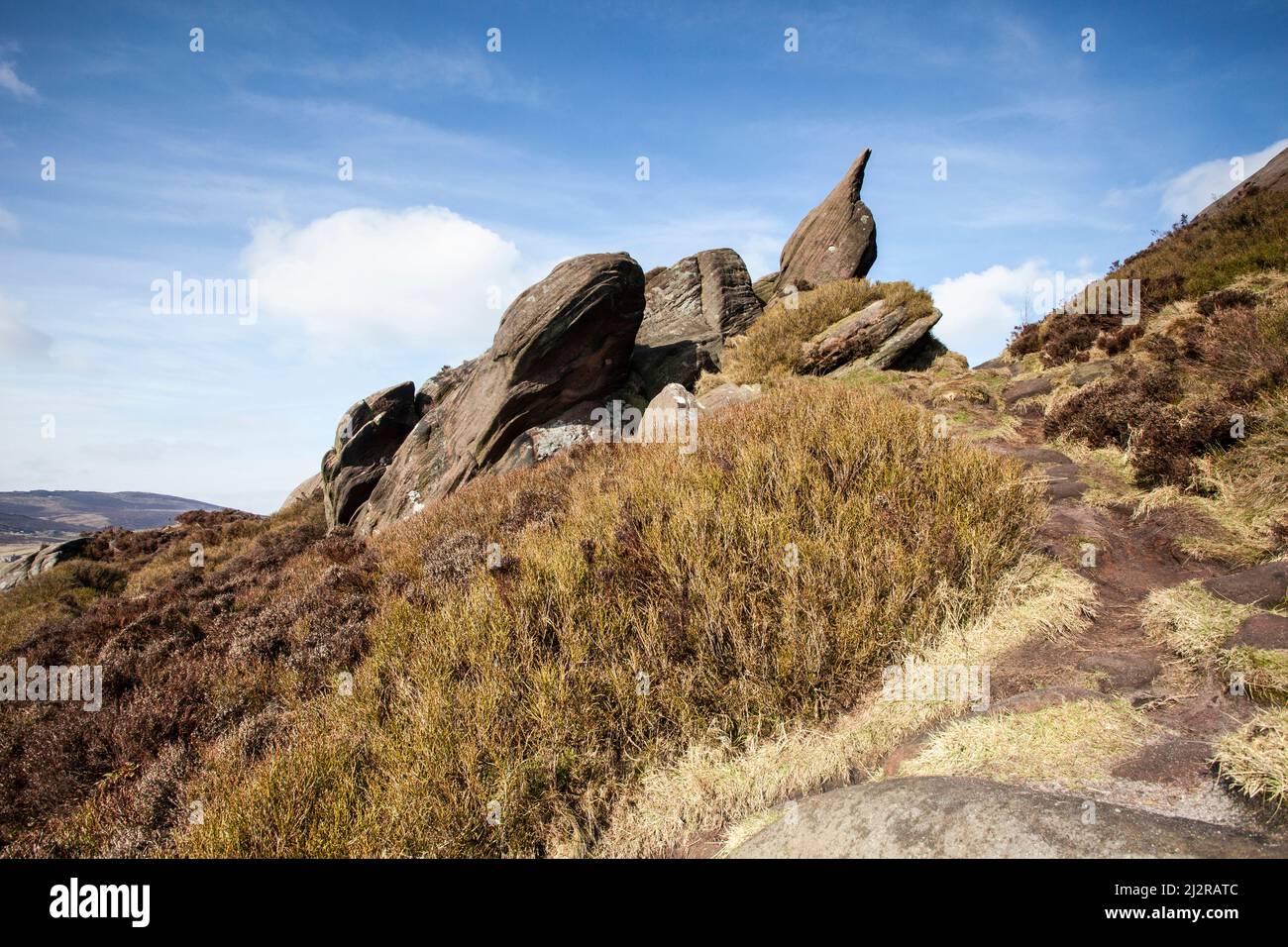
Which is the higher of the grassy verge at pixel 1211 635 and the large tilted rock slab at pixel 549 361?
the large tilted rock slab at pixel 549 361

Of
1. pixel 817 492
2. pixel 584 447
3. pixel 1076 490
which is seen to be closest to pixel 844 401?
pixel 817 492

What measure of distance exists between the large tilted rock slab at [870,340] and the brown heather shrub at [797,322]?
0.29m

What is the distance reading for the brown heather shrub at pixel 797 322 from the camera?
13953mm

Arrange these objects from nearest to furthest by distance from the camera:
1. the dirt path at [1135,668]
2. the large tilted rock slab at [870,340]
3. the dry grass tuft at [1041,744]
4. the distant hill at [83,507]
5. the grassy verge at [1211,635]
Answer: the dirt path at [1135,668]
the dry grass tuft at [1041,744]
the grassy verge at [1211,635]
the large tilted rock slab at [870,340]
the distant hill at [83,507]

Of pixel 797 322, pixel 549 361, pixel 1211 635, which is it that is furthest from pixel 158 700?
pixel 797 322

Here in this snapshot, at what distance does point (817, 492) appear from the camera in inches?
206

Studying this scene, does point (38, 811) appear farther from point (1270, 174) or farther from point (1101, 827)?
point (1270, 174)

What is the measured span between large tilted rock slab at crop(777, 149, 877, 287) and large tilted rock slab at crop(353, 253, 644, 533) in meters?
7.89

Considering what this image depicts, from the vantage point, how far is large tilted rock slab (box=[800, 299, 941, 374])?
13059mm

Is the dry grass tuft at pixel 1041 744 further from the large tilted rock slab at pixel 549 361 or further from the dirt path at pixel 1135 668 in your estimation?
the large tilted rock slab at pixel 549 361

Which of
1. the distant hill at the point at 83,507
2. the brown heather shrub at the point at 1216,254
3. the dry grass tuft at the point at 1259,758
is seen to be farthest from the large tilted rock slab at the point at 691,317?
the distant hill at the point at 83,507

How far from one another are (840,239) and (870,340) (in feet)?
25.0

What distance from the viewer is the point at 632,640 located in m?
4.33

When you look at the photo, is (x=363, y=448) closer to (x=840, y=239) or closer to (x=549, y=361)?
(x=549, y=361)
